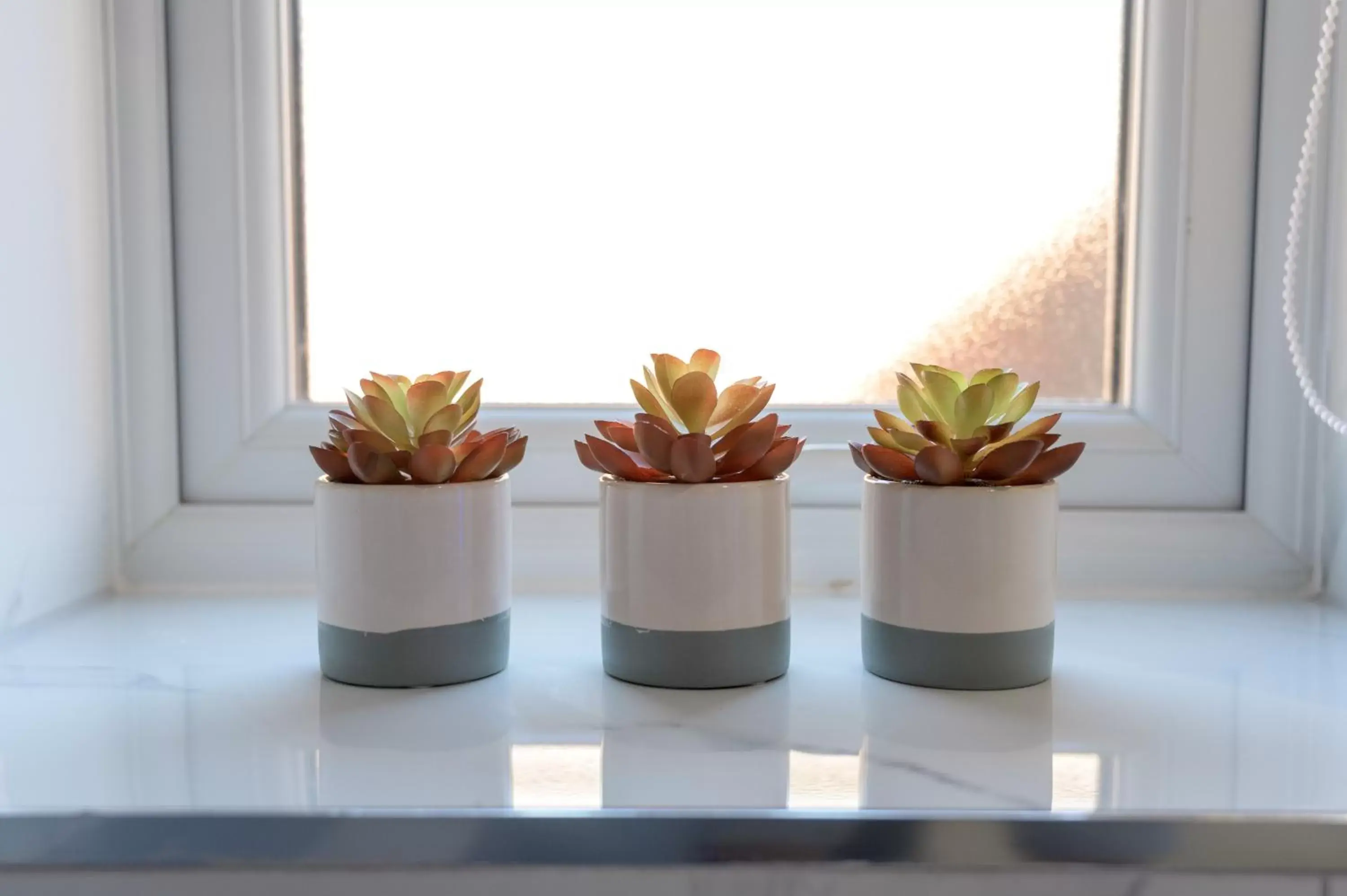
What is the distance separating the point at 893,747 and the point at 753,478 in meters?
0.18

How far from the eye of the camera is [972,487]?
1.96ft

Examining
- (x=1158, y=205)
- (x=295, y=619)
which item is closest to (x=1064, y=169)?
(x=1158, y=205)

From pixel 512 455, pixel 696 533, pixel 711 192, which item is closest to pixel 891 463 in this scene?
pixel 696 533

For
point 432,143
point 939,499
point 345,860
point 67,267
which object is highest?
point 432,143

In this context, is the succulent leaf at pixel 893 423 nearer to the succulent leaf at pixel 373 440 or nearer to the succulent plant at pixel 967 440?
the succulent plant at pixel 967 440

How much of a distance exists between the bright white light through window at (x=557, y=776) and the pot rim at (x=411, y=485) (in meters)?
0.16

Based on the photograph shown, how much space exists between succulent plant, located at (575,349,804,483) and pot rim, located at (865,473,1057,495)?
6 cm

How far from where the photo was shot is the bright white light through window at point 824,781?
1.47ft

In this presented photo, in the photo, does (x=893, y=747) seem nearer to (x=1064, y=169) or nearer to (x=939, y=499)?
(x=939, y=499)

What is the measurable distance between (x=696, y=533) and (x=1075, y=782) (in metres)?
0.23

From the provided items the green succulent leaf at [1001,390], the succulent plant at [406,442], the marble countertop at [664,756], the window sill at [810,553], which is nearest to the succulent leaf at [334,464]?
the succulent plant at [406,442]

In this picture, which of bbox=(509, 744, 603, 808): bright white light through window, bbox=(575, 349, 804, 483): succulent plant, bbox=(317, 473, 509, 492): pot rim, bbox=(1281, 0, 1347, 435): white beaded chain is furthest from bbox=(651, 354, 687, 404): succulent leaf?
bbox=(1281, 0, 1347, 435): white beaded chain

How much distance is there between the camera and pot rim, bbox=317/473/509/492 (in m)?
0.60

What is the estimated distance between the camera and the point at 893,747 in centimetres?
52
